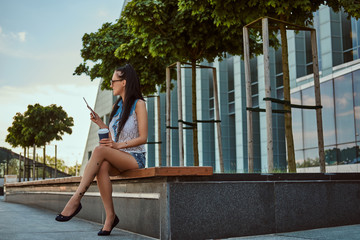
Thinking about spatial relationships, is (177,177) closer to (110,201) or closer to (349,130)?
(110,201)

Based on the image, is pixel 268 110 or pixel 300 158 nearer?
pixel 268 110

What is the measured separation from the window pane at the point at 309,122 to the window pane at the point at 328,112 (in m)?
0.70

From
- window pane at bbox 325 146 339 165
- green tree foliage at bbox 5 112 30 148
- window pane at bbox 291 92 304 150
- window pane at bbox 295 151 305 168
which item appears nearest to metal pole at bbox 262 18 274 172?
window pane at bbox 325 146 339 165

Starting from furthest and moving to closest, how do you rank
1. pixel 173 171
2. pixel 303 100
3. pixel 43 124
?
pixel 43 124, pixel 303 100, pixel 173 171

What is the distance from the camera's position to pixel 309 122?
2419 cm

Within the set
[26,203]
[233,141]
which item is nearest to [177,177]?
[26,203]

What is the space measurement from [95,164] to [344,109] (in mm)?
19909

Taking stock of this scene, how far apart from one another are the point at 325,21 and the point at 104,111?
3270 centimetres

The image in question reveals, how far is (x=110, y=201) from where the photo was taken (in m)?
4.56

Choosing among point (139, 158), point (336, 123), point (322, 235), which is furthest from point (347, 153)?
point (139, 158)

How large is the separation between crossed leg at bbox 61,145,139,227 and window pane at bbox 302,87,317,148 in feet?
67.5

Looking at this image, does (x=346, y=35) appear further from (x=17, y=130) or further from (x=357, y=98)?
(x=17, y=130)

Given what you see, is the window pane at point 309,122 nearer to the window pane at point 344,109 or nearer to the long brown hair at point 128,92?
the window pane at point 344,109

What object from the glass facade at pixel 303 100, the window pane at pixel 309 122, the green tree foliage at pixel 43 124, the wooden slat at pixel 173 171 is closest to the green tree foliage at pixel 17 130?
the green tree foliage at pixel 43 124
